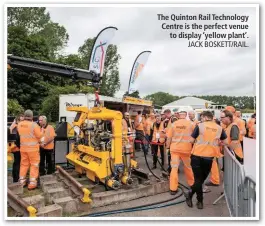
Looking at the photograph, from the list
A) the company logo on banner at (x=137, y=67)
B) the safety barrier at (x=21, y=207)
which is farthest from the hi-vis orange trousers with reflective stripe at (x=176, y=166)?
the company logo on banner at (x=137, y=67)

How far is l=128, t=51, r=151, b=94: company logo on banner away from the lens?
51.0 ft

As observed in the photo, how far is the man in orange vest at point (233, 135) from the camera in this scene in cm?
580

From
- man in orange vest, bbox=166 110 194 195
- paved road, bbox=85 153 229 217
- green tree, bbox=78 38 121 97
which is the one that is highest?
green tree, bbox=78 38 121 97

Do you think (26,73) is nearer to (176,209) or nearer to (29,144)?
(29,144)

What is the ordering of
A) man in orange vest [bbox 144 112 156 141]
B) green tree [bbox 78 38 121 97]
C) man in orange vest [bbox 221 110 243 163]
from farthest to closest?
green tree [bbox 78 38 121 97] < man in orange vest [bbox 144 112 156 141] < man in orange vest [bbox 221 110 243 163]

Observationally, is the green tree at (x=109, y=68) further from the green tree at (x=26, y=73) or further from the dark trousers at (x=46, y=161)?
the dark trousers at (x=46, y=161)

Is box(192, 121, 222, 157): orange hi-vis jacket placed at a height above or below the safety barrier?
above

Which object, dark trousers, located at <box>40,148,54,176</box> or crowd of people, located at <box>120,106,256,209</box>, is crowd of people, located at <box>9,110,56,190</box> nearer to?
dark trousers, located at <box>40,148,54,176</box>

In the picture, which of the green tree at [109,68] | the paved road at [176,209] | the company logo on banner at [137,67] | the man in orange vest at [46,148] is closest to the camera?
the paved road at [176,209]

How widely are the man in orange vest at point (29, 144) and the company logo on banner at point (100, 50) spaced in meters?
4.54

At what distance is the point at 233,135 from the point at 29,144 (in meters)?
4.11

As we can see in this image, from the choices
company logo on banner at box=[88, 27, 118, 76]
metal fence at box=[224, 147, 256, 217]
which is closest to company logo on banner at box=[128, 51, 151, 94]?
company logo on banner at box=[88, 27, 118, 76]

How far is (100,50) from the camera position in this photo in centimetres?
1070

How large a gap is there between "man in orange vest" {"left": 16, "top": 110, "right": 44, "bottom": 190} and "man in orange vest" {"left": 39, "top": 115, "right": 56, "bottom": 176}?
0.76 m
